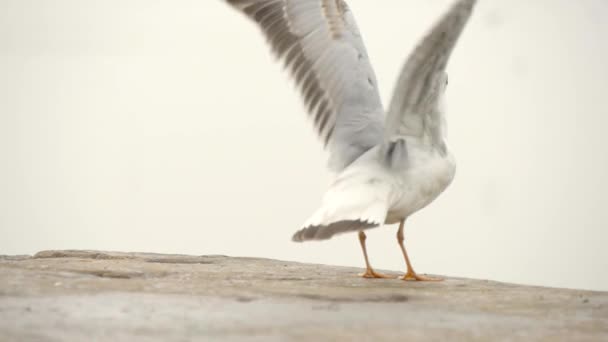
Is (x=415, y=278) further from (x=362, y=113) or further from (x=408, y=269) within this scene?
(x=362, y=113)

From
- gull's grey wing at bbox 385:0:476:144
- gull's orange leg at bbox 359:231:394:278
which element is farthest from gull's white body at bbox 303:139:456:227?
gull's orange leg at bbox 359:231:394:278

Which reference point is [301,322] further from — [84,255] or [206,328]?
[84,255]

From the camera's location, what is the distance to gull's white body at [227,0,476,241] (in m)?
5.02

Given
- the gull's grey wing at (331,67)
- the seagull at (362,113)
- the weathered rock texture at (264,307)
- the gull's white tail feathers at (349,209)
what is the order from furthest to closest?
the gull's grey wing at (331,67) < the seagull at (362,113) < the gull's white tail feathers at (349,209) < the weathered rock texture at (264,307)

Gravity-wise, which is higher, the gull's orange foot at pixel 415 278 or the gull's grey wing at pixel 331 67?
the gull's grey wing at pixel 331 67

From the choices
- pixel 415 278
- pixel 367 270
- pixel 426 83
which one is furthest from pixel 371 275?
pixel 426 83

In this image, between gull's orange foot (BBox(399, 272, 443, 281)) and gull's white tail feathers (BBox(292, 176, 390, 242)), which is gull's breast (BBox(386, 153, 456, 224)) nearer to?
gull's white tail feathers (BBox(292, 176, 390, 242))

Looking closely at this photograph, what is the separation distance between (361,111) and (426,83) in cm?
83

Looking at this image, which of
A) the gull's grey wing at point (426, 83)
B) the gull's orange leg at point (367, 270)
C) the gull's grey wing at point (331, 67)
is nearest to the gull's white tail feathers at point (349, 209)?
the gull's grey wing at point (426, 83)

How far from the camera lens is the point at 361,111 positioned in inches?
240

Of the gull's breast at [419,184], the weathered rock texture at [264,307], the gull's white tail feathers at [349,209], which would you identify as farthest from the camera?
the gull's breast at [419,184]

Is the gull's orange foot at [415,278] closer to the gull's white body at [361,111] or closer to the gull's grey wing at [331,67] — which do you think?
the gull's white body at [361,111]

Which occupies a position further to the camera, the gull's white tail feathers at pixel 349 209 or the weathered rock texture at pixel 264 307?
the gull's white tail feathers at pixel 349 209

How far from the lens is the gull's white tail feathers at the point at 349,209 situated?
4.83 m
